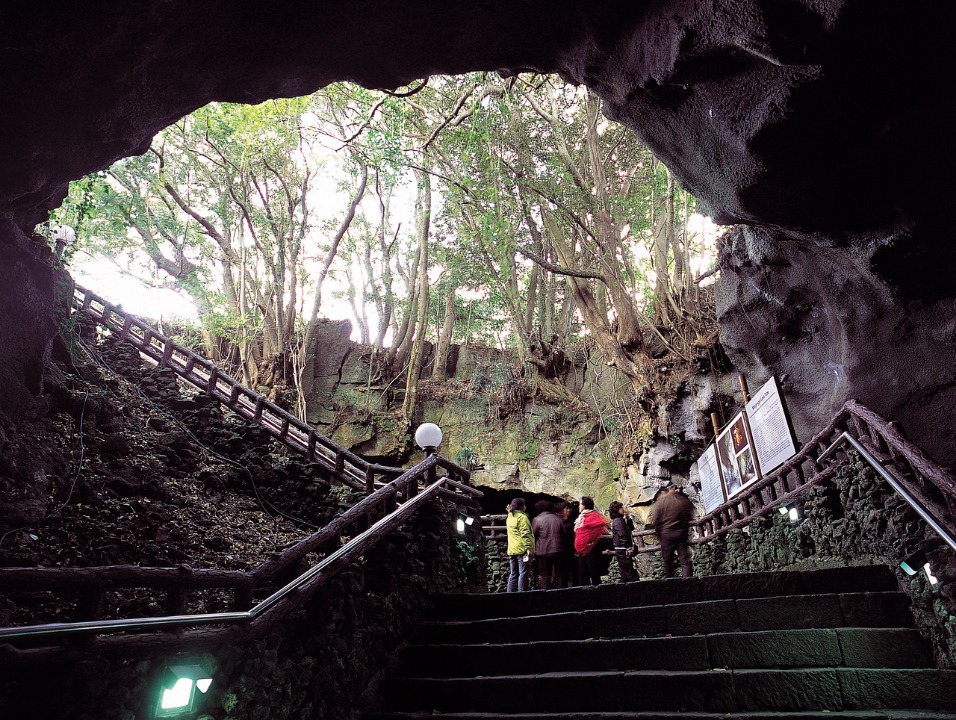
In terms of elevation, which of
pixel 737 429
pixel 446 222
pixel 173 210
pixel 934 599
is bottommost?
pixel 934 599

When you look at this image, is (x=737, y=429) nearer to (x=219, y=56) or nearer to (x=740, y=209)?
(x=740, y=209)

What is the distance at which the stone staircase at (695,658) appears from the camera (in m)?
3.39

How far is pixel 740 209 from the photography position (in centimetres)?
450

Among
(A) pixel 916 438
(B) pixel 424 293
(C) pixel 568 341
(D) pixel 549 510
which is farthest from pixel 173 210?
(A) pixel 916 438

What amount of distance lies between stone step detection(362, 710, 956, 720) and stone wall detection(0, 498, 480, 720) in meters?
0.54

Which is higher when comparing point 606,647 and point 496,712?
point 606,647

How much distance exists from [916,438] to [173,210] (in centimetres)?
1679

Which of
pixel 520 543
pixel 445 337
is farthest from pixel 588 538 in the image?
pixel 445 337

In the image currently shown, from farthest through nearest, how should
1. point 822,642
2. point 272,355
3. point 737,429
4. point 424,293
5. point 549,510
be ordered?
point 424,293 → point 272,355 → point 549,510 → point 737,429 → point 822,642

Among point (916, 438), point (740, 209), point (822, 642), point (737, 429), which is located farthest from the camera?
point (737, 429)

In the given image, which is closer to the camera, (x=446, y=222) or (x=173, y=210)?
(x=173, y=210)

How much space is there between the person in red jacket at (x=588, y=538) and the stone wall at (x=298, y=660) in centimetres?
203

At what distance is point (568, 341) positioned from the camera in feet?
56.4

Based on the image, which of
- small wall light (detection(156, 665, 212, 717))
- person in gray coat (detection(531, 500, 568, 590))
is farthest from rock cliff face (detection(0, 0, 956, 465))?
person in gray coat (detection(531, 500, 568, 590))
